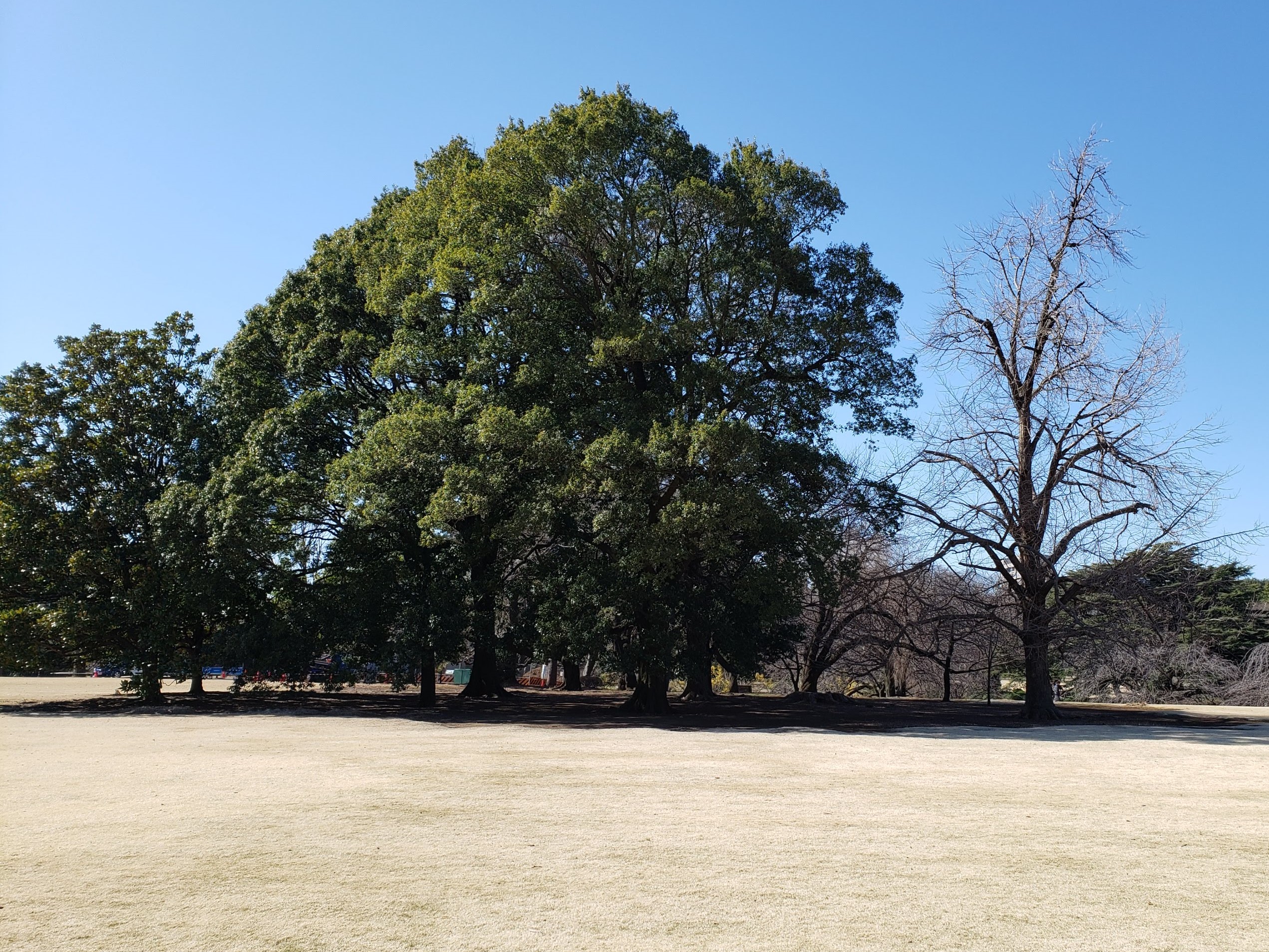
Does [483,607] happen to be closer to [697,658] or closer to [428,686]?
[428,686]

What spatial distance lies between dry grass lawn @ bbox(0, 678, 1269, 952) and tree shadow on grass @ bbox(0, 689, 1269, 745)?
6470 mm

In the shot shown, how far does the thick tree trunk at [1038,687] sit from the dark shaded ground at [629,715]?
0.46m

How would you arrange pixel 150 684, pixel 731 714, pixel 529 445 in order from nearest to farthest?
pixel 529 445 → pixel 731 714 → pixel 150 684

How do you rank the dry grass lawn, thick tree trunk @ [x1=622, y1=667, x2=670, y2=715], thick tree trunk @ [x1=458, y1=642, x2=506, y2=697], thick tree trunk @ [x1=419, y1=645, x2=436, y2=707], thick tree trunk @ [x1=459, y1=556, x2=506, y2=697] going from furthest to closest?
thick tree trunk @ [x1=458, y1=642, x2=506, y2=697] → thick tree trunk @ [x1=419, y1=645, x2=436, y2=707] → thick tree trunk @ [x1=622, y1=667, x2=670, y2=715] → thick tree trunk @ [x1=459, y1=556, x2=506, y2=697] → the dry grass lawn

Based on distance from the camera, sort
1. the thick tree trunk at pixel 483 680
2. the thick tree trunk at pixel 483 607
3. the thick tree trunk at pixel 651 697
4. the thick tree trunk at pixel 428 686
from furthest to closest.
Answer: the thick tree trunk at pixel 483 680
the thick tree trunk at pixel 428 686
the thick tree trunk at pixel 651 697
the thick tree trunk at pixel 483 607

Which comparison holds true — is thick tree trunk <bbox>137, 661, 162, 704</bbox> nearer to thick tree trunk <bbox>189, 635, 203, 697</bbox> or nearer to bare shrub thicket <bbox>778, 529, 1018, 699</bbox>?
thick tree trunk <bbox>189, 635, 203, 697</bbox>

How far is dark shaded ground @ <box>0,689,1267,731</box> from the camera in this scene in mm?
20375

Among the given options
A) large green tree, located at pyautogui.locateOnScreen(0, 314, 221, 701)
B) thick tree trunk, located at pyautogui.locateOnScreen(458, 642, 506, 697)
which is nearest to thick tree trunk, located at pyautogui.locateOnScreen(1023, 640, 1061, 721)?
thick tree trunk, located at pyautogui.locateOnScreen(458, 642, 506, 697)

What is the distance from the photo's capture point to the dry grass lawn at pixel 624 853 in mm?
4828

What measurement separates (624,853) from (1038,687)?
19.4m

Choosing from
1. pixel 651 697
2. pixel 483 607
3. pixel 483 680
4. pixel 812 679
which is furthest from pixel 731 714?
pixel 483 680

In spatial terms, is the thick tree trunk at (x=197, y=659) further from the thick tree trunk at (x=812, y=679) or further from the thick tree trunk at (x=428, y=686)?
the thick tree trunk at (x=812, y=679)

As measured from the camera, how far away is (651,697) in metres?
22.7

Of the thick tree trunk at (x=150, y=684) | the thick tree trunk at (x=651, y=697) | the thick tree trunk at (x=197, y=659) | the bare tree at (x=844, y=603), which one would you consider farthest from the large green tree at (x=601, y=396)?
the thick tree trunk at (x=150, y=684)
